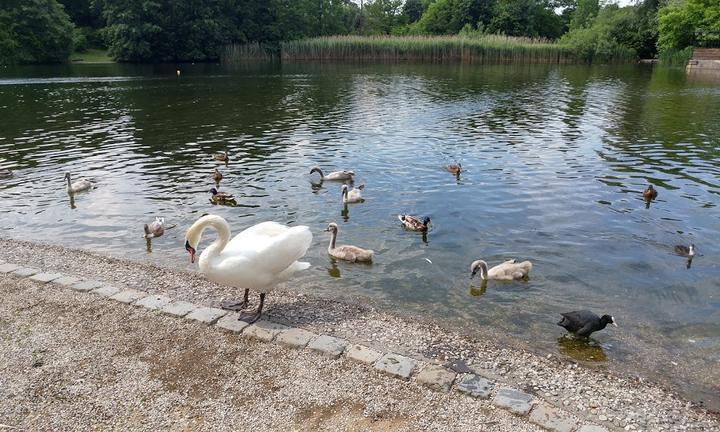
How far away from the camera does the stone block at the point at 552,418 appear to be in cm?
606

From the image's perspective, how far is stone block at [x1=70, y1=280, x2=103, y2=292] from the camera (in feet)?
31.5

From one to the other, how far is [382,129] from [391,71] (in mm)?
36419

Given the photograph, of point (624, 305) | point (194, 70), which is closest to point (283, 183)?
point (624, 305)

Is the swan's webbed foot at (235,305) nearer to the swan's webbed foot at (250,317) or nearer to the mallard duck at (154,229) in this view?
the swan's webbed foot at (250,317)

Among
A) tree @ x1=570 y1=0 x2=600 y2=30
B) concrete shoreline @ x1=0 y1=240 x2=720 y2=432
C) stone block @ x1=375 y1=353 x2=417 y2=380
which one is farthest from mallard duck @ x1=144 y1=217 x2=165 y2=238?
tree @ x1=570 y1=0 x2=600 y2=30

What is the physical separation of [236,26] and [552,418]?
90.4 m

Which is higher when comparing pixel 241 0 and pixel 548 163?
pixel 241 0

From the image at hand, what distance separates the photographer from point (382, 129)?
2773 centimetres

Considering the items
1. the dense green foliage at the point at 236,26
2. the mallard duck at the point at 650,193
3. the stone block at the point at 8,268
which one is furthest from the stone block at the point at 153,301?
the dense green foliage at the point at 236,26

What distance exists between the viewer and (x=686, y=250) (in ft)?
40.8

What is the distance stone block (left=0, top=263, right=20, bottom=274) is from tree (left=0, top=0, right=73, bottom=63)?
7442cm

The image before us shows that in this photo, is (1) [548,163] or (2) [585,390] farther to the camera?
(1) [548,163]

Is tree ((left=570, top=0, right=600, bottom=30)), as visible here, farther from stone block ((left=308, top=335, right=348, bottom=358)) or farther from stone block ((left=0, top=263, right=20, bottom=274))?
stone block ((left=308, top=335, right=348, bottom=358))

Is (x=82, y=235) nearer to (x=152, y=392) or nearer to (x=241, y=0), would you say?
(x=152, y=392)
